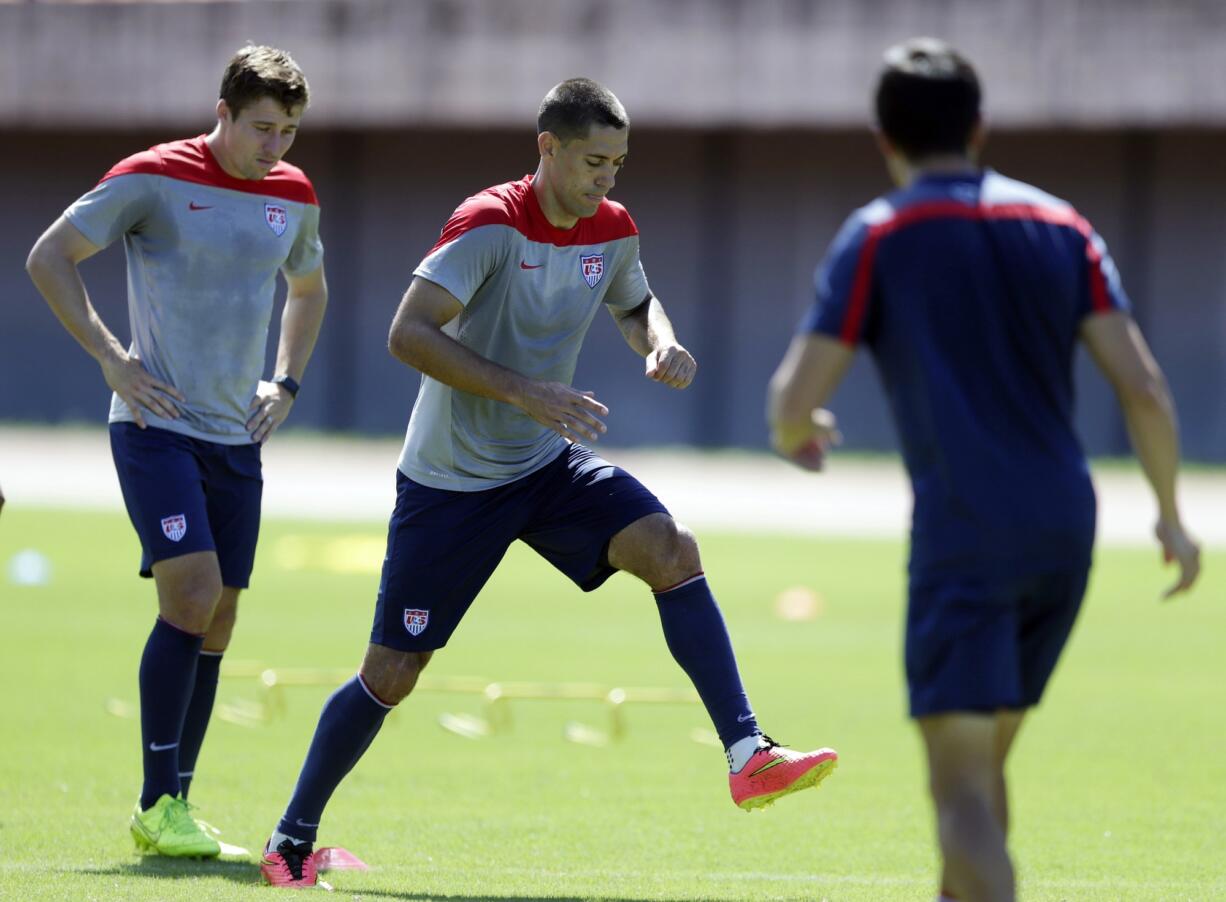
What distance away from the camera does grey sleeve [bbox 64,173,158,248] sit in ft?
20.9

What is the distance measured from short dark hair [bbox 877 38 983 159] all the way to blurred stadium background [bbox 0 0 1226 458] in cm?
2429

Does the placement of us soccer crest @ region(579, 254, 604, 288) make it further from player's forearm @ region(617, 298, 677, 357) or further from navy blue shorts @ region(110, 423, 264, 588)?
navy blue shorts @ region(110, 423, 264, 588)

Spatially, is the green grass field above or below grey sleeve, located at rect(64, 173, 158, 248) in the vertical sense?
below

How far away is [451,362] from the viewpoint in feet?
18.5

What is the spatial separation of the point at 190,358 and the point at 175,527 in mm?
610

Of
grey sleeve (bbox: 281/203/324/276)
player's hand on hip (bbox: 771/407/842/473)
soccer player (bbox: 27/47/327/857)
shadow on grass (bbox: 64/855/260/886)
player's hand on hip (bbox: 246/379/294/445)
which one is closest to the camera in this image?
player's hand on hip (bbox: 771/407/842/473)

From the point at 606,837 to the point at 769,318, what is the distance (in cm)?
2553

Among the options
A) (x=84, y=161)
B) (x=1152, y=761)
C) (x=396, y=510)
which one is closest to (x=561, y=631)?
(x=1152, y=761)

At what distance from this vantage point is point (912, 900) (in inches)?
225

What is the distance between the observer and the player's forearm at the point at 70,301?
20.7 ft

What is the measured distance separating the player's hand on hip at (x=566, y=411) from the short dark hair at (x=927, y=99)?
152cm

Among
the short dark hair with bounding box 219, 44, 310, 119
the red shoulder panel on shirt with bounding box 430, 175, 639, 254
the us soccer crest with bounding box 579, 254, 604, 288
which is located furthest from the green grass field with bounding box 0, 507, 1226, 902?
the short dark hair with bounding box 219, 44, 310, 119

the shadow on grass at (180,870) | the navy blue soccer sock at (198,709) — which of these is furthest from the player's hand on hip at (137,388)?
the shadow on grass at (180,870)

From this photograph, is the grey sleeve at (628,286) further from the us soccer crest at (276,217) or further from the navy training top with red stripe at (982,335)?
the navy training top with red stripe at (982,335)
